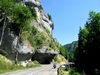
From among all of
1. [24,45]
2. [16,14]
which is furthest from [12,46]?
[16,14]

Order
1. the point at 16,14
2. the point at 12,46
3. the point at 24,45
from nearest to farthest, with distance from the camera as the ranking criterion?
the point at 16,14
the point at 12,46
the point at 24,45

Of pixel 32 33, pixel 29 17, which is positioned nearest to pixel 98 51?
pixel 29 17

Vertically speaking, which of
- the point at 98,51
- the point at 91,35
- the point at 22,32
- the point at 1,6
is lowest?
the point at 98,51

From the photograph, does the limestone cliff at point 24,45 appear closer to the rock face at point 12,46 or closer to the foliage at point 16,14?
the rock face at point 12,46

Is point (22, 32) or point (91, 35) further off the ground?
point (22, 32)

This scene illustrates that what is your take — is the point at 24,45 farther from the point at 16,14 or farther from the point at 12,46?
the point at 16,14

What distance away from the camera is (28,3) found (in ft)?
277

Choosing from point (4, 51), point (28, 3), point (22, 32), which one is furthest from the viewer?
point (28, 3)

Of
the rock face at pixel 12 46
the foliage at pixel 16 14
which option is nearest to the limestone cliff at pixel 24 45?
the rock face at pixel 12 46

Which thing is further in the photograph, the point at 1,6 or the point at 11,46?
the point at 11,46

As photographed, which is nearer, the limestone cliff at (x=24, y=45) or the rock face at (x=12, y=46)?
the rock face at (x=12, y=46)

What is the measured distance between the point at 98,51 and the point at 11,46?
24.6 metres

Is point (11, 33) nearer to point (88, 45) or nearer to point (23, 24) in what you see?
point (23, 24)

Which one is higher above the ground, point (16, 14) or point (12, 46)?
point (16, 14)
